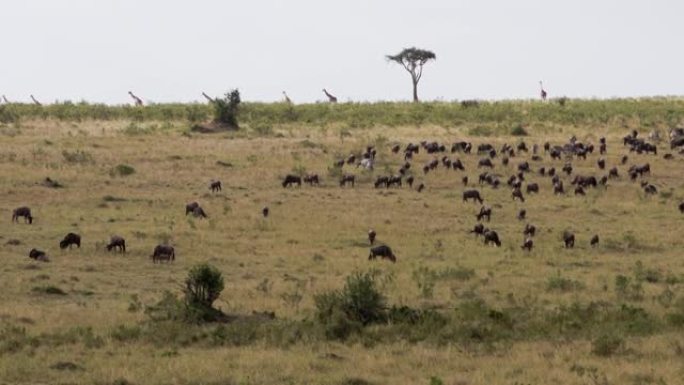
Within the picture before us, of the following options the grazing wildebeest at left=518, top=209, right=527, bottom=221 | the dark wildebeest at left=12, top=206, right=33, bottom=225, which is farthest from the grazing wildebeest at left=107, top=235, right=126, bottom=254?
the grazing wildebeest at left=518, top=209, right=527, bottom=221

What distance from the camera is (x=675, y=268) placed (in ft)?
92.4

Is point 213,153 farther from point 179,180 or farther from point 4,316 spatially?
point 4,316

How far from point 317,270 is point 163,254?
3.77 meters

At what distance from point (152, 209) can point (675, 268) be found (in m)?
16.7

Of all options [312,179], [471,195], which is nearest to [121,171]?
[312,179]

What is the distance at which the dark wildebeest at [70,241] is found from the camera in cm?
2947

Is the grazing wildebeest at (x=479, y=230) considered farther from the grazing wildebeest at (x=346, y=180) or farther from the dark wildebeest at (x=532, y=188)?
the grazing wildebeest at (x=346, y=180)

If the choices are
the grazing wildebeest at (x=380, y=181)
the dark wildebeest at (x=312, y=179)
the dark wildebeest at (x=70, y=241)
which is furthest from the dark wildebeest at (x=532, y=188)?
the dark wildebeest at (x=70, y=241)

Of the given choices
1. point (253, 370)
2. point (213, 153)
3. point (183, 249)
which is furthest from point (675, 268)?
point (213, 153)

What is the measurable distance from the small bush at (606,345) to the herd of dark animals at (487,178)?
404 inches

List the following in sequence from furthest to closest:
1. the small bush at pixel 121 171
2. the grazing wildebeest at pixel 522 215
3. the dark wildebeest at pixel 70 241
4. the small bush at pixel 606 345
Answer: the small bush at pixel 121 171, the grazing wildebeest at pixel 522 215, the dark wildebeest at pixel 70 241, the small bush at pixel 606 345

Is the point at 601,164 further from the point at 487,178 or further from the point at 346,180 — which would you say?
the point at 346,180

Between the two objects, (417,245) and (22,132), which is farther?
(22,132)

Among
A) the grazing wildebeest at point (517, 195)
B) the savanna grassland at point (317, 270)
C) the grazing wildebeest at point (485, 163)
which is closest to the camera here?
the savanna grassland at point (317, 270)
